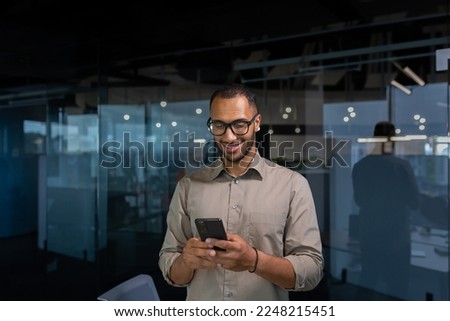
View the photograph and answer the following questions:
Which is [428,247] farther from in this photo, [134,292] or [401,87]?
[134,292]

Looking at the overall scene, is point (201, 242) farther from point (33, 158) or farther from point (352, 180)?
point (33, 158)

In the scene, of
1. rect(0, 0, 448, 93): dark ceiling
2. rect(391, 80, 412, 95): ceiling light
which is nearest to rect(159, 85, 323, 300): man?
rect(0, 0, 448, 93): dark ceiling

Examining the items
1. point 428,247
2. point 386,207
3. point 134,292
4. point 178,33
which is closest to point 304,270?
point 134,292

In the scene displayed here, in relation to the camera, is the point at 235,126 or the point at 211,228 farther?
the point at 235,126

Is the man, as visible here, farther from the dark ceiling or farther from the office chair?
the dark ceiling

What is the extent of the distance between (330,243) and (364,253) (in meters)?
0.26

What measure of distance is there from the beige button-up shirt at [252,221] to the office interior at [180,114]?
66cm

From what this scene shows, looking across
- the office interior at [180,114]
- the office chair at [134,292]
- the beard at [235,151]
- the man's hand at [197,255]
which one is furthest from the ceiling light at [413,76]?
the office chair at [134,292]

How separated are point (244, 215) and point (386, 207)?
154cm

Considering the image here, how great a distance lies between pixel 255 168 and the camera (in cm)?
180

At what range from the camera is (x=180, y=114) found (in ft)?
9.41

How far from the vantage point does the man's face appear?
5.46 feet
